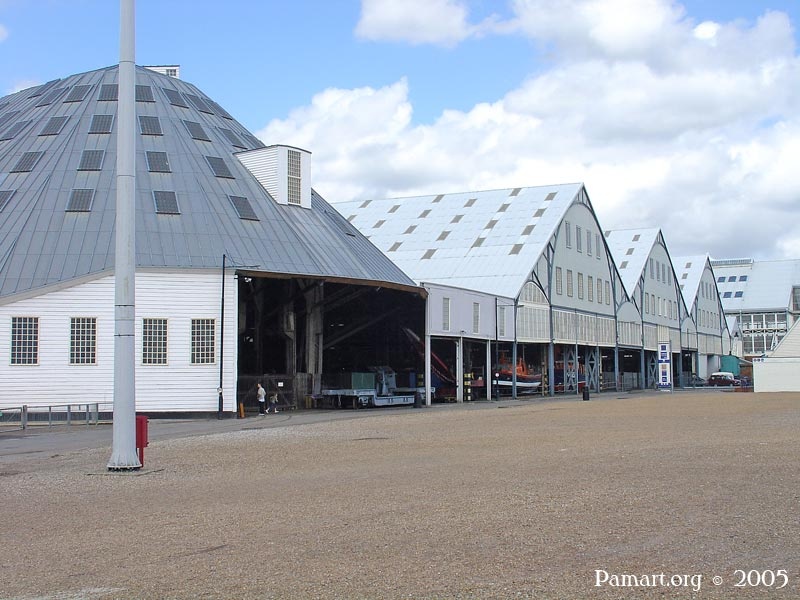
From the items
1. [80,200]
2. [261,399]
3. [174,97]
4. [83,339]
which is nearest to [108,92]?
[174,97]

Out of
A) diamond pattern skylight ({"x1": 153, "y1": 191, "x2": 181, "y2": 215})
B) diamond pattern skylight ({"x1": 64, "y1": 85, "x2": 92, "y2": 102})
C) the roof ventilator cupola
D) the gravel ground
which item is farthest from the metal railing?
diamond pattern skylight ({"x1": 64, "y1": 85, "x2": 92, "y2": 102})

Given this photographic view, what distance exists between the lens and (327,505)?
12.8 m

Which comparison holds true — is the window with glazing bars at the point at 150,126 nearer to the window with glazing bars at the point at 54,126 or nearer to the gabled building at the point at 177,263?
the gabled building at the point at 177,263

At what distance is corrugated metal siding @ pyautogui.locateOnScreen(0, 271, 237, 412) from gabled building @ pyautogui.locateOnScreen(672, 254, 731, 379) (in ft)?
241

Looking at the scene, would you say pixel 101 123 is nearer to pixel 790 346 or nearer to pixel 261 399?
pixel 261 399

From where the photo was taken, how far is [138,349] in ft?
135

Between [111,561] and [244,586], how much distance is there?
2.05m

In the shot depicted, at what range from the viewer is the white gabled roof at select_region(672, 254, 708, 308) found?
109m

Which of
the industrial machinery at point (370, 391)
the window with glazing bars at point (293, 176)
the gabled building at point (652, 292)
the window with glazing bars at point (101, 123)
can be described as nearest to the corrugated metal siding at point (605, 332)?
the gabled building at point (652, 292)

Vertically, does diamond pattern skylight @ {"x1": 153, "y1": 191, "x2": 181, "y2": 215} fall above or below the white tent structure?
above

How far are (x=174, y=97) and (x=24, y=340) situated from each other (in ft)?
69.2

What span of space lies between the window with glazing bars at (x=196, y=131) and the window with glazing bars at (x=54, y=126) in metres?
6.57

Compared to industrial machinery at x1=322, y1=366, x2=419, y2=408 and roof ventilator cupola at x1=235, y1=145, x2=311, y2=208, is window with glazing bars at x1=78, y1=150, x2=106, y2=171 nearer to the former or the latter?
roof ventilator cupola at x1=235, y1=145, x2=311, y2=208

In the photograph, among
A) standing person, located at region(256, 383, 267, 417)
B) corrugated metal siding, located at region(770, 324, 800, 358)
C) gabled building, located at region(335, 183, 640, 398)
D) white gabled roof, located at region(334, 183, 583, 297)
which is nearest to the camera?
standing person, located at region(256, 383, 267, 417)
